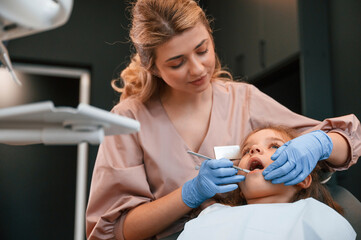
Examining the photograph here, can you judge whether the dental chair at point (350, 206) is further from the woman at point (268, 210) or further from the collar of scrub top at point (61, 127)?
the collar of scrub top at point (61, 127)

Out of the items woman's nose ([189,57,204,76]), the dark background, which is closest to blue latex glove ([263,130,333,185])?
woman's nose ([189,57,204,76])

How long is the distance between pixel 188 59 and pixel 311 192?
1.99 ft

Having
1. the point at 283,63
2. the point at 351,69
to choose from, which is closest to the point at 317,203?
the point at 351,69

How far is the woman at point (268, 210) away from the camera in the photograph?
3.60 feet

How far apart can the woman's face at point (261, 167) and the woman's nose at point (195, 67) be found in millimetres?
305

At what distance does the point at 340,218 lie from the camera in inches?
44.4

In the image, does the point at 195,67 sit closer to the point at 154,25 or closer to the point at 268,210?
the point at 154,25

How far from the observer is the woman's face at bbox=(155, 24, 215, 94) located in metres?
1.41

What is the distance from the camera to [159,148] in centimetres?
151

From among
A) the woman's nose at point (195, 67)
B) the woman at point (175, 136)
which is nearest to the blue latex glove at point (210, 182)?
the woman at point (175, 136)

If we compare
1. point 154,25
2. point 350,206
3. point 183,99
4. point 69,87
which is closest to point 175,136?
point 183,99

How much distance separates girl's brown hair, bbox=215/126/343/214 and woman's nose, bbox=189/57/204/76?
31 centimetres

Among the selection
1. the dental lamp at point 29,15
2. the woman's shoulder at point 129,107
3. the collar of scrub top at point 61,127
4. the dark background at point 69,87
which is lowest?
the dark background at point 69,87

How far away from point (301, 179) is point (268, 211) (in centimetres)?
16
